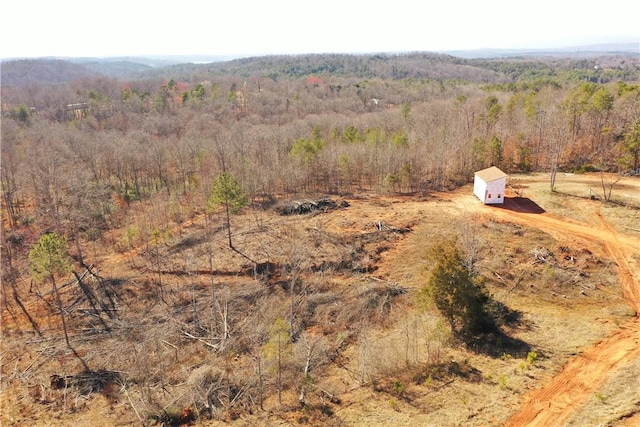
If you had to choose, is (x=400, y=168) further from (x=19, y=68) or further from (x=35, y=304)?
(x=19, y=68)

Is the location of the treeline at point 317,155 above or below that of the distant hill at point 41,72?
below

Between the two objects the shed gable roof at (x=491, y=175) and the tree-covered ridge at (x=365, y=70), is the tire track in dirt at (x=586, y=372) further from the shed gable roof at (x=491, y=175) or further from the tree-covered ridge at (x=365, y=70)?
the tree-covered ridge at (x=365, y=70)

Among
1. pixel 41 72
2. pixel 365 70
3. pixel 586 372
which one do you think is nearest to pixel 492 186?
pixel 586 372

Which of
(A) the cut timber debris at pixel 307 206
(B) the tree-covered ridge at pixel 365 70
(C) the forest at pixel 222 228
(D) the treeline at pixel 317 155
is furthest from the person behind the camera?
(B) the tree-covered ridge at pixel 365 70

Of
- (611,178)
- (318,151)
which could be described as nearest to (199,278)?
(318,151)

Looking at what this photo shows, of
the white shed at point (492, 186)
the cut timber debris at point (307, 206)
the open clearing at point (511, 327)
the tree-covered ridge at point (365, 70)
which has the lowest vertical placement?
the open clearing at point (511, 327)

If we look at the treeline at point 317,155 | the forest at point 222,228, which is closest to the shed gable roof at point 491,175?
the forest at point 222,228
